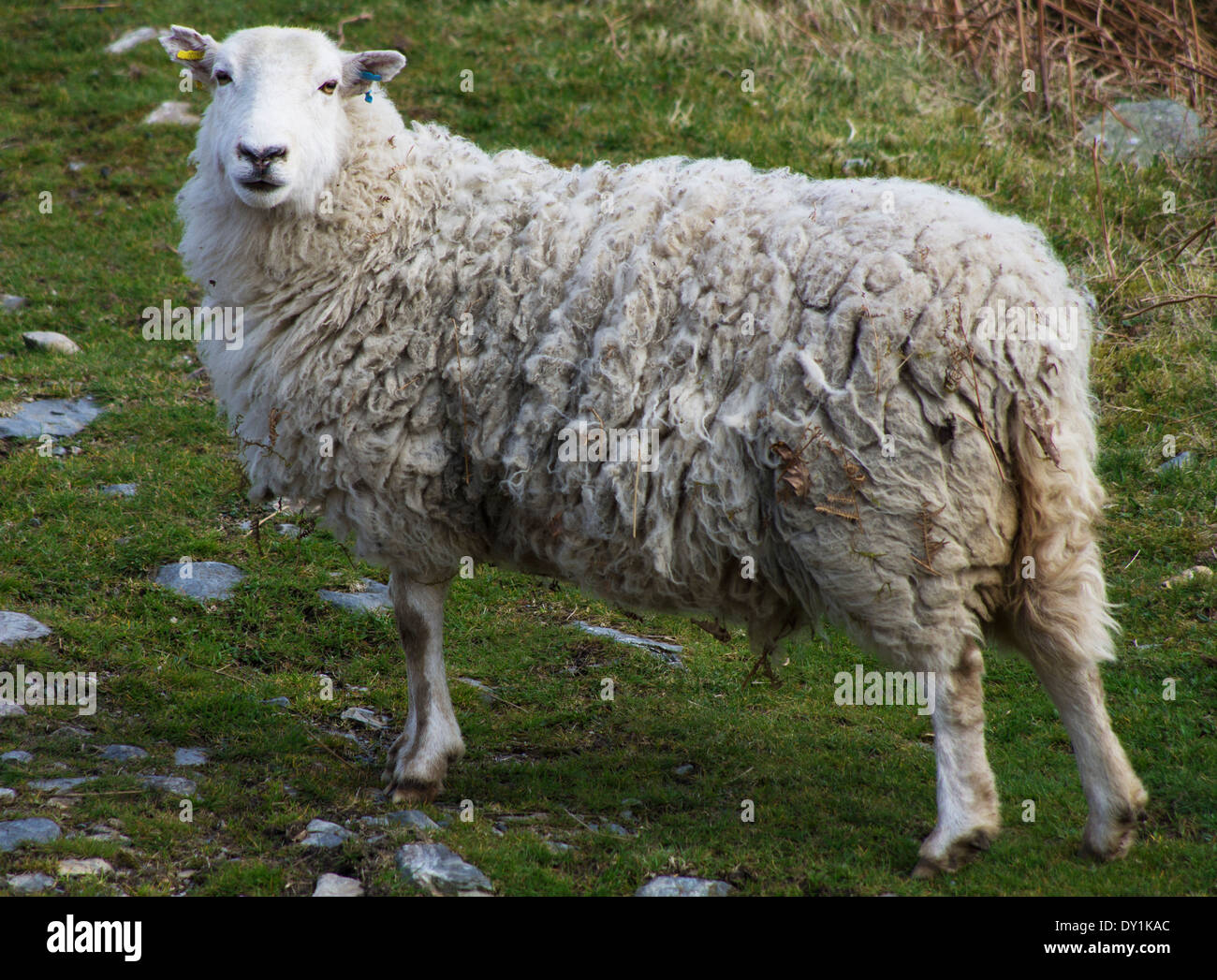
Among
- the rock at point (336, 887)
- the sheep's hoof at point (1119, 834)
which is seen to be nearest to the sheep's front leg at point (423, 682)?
the rock at point (336, 887)

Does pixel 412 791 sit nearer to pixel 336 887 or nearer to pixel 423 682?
pixel 423 682

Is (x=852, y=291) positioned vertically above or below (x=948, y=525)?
above

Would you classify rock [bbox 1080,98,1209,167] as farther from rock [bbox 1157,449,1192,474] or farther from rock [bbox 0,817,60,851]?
rock [bbox 0,817,60,851]

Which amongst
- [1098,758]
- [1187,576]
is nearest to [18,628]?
[1098,758]

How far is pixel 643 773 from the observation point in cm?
508

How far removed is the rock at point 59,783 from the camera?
14.6ft

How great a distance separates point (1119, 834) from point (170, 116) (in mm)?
10301

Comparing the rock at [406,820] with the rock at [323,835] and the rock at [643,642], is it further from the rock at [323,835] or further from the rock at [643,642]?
the rock at [643,642]

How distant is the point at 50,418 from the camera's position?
7391 mm

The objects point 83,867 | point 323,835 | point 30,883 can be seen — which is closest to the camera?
point 30,883

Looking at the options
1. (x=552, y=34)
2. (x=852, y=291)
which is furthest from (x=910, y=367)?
(x=552, y=34)

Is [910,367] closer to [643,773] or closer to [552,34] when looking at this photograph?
[643,773]
